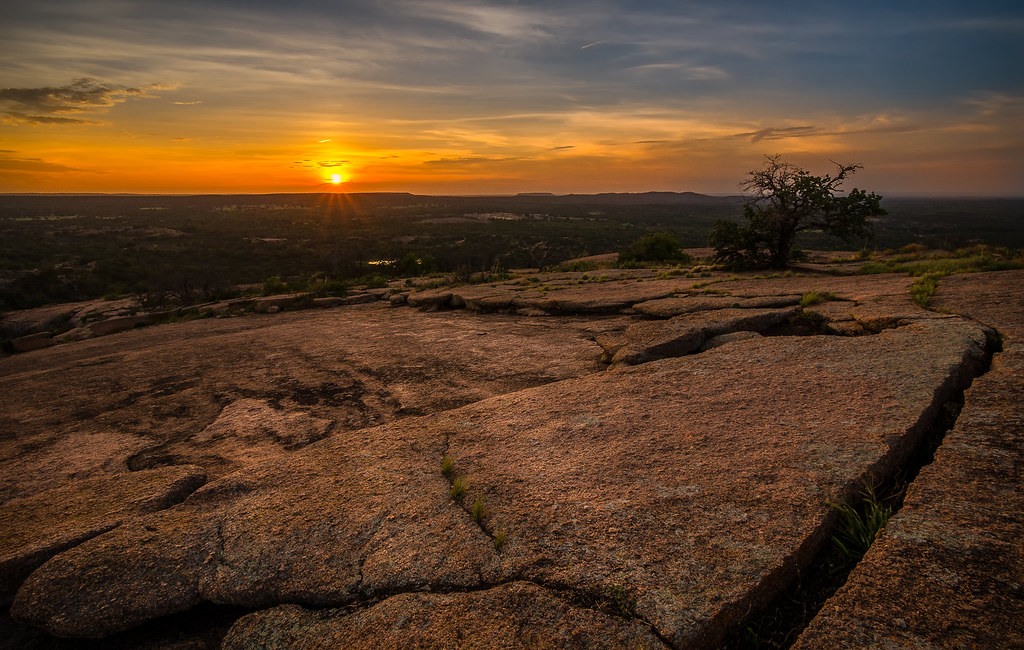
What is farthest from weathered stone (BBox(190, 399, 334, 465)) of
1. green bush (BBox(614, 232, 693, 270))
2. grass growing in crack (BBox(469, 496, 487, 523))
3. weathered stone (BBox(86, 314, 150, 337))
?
green bush (BBox(614, 232, 693, 270))

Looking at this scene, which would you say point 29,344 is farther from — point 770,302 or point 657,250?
point 657,250

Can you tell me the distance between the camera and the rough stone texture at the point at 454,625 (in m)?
1.94

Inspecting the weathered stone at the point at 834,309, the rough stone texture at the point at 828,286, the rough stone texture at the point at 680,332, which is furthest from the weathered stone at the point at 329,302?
the weathered stone at the point at 834,309

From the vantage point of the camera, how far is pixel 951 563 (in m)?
1.97

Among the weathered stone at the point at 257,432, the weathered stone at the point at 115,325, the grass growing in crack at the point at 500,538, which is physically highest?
the grass growing in crack at the point at 500,538

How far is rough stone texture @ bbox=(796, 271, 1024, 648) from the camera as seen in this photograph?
173 centimetres

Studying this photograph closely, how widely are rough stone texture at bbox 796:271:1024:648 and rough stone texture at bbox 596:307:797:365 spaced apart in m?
2.76

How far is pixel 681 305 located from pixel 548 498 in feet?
18.1

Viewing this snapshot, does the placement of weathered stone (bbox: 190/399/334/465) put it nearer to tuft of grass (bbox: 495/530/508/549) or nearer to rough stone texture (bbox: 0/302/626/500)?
rough stone texture (bbox: 0/302/626/500)

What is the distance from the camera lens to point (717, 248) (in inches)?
535

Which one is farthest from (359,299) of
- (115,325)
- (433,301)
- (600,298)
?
(600,298)

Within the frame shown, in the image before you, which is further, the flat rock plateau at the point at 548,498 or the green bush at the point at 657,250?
the green bush at the point at 657,250

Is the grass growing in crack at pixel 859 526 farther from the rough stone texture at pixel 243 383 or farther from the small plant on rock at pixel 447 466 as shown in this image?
the rough stone texture at pixel 243 383

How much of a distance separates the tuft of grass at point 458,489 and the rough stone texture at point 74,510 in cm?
200
